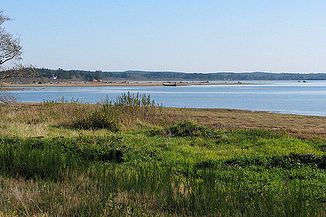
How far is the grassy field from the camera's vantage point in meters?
7.07

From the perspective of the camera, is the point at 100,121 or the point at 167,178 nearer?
the point at 167,178

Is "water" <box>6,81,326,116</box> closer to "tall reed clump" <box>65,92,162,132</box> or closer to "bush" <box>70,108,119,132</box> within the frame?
"tall reed clump" <box>65,92,162,132</box>

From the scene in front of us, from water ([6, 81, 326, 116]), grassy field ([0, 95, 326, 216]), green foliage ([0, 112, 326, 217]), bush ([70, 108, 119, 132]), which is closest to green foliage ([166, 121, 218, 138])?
grassy field ([0, 95, 326, 216])

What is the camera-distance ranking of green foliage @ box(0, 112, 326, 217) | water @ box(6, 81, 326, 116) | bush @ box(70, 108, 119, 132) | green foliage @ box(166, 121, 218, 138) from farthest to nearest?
water @ box(6, 81, 326, 116) → bush @ box(70, 108, 119, 132) → green foliage @ box(166, 121, 218, 138) → green foliage @ box(0, 112, 326, 217)

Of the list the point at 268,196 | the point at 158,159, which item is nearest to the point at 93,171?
the point at 268,196

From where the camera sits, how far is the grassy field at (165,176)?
7.07 m

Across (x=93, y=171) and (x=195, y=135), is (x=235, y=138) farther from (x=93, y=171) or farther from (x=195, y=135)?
(x=93, y=171)

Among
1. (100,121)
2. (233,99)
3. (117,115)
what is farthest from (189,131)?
(233,99)

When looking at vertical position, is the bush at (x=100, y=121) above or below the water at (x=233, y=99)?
above

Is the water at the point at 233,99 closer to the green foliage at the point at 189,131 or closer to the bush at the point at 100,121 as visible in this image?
the bush at the point at 100,121

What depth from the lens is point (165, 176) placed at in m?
8.72

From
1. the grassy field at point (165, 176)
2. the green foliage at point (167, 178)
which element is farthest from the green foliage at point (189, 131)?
the green foliage at point (167, 178)

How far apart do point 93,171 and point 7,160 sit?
254 centimetres

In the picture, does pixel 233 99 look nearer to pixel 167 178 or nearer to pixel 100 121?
pixel 100 121
